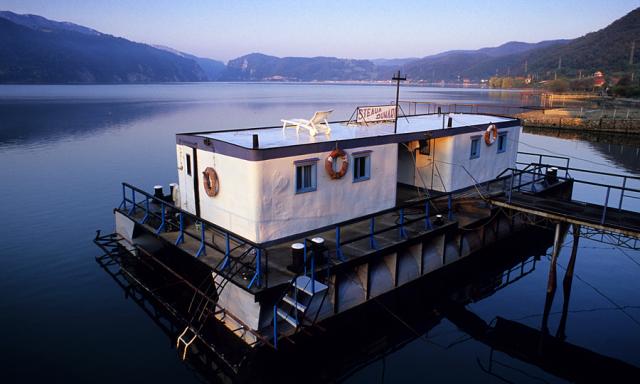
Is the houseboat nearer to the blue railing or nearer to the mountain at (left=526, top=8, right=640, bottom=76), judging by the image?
the blue railing

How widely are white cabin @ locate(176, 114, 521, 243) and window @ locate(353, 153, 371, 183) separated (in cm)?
4

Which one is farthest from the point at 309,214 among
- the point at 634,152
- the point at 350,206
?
the point at 634,152

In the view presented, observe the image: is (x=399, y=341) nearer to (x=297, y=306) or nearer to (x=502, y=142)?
(x=297, y=306)

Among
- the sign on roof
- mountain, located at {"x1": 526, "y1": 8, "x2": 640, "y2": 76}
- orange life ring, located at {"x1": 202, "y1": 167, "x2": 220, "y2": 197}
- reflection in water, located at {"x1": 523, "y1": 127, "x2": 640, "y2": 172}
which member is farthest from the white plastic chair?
mountain, located at {"x1": 526, "y1": 8, "x2": 640, "y2": 76}

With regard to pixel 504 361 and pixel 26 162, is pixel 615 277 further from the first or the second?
pixel 26 162

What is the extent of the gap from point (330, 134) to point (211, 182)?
17.1 ft

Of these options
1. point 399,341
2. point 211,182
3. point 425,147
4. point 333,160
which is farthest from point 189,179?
point 425,147

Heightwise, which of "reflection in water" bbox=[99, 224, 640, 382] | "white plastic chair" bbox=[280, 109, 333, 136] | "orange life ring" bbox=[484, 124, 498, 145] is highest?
"white plastic chair" bbox=[280, 109, 333, 136]

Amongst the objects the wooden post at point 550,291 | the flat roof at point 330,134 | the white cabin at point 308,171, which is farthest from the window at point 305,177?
the wooden post at point 550,291

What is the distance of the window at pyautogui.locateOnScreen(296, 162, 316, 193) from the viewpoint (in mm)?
16281

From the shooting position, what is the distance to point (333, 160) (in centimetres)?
1680

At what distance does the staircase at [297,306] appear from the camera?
13.6 meters

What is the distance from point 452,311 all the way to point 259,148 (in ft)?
34.3

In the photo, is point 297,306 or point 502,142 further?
point 502,142
